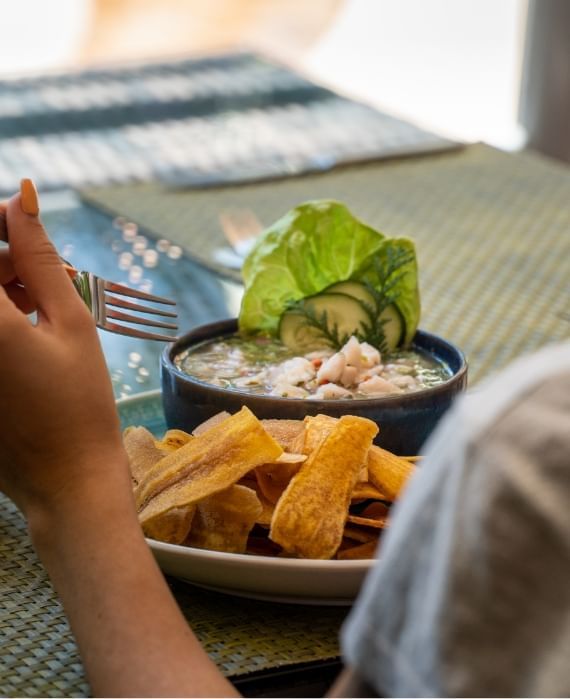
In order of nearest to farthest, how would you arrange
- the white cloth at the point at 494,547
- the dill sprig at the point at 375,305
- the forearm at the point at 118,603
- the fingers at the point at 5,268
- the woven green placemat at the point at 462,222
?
the white cloth at the point at 494,547
the forearm at the point at 118,603
the fingers at the point at 5,268
the dill sprig at the point at 375,305
the woven green placemat at the point at 462,222

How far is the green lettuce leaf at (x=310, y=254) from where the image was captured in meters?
1.35

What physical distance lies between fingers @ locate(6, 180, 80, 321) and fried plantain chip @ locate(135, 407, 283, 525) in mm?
160

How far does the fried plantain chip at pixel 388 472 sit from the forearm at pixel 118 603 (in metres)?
0.21

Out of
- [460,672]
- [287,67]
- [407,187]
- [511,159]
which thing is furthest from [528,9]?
[460,672]

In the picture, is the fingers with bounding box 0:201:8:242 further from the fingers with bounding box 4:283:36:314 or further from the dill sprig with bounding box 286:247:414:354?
the dill sprig with bounding box 286:247:414:354

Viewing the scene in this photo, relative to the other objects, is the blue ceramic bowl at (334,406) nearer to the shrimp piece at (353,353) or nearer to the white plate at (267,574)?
the shrimp piece at (353,353)

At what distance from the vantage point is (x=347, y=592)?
2.89 ft

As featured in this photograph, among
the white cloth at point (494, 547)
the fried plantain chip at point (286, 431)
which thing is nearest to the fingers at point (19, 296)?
the fried plantain chip at point (286, 431)

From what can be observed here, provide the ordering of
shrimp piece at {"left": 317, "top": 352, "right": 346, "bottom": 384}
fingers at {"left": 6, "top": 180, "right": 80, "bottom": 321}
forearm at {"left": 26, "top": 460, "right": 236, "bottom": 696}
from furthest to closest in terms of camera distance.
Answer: shrimp piece at {"left": 317, "top": 352, "right": 346, "bottom": 384} < fingers at {"left": 6, "top": 180, "right": 80, "bottom": 321} < forearm at {"left": 26, "top": 460, "right": 236, "bottom": 696}

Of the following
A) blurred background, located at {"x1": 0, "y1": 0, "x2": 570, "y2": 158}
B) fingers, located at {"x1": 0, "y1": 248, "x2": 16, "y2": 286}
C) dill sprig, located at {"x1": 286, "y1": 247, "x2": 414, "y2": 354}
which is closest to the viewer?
fingers, located at {"x1": 0, "y1": 248, "x2": 16, "y2": 286}

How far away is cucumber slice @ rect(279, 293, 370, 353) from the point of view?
129cm

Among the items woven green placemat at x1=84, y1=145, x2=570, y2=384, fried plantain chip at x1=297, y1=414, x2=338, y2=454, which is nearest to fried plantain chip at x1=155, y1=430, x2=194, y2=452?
fried plantain chip at x1=297, y1=414, x2=338, y2=454

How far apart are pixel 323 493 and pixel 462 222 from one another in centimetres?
135

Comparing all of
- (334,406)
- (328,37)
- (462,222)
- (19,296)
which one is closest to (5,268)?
(19,296)
